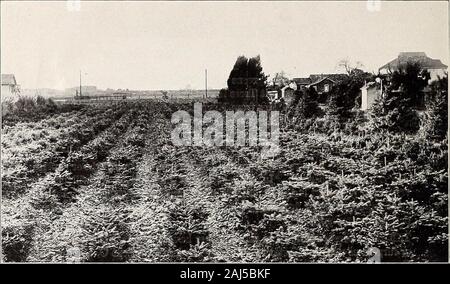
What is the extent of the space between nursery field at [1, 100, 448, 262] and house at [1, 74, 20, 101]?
36 cm

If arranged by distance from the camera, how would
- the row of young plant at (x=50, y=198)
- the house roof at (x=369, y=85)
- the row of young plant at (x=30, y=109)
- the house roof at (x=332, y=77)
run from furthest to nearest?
1. the house roof at (x=369, y=85)
2. the house roof at (x=332, y=77)
3. the row of young plant at (x=30, y=109)
4. the row of young plant at (x=50, y=198)

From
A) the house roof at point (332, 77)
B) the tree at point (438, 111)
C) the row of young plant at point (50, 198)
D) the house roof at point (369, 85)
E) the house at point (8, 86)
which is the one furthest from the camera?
the house roof at point (369, 85)

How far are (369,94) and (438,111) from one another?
1085 millimetres

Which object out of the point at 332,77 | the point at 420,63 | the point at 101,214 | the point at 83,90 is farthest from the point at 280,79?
the point at 101,214

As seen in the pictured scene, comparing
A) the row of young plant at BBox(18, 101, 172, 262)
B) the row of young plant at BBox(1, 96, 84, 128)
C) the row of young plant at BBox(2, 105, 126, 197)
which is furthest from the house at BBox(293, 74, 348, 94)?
the row of young plant at BBox(1, 96, 84, 128)

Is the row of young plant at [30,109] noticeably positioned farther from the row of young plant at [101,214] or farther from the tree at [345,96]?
the tree at [345,96]

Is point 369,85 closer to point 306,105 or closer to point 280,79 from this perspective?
point 306,105

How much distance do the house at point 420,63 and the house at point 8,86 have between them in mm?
4711

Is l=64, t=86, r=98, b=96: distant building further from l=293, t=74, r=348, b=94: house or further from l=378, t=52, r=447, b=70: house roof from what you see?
l=378, t=52, r=447, b=70: house roof

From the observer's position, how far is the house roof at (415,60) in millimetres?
4734

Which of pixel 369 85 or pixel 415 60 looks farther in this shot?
pixel 369 85

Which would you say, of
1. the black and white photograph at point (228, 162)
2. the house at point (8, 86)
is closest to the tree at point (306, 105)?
the black and white photograph at point (228, 162)

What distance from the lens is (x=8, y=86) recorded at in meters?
4.84

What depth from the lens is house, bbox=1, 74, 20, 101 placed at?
4.80m
